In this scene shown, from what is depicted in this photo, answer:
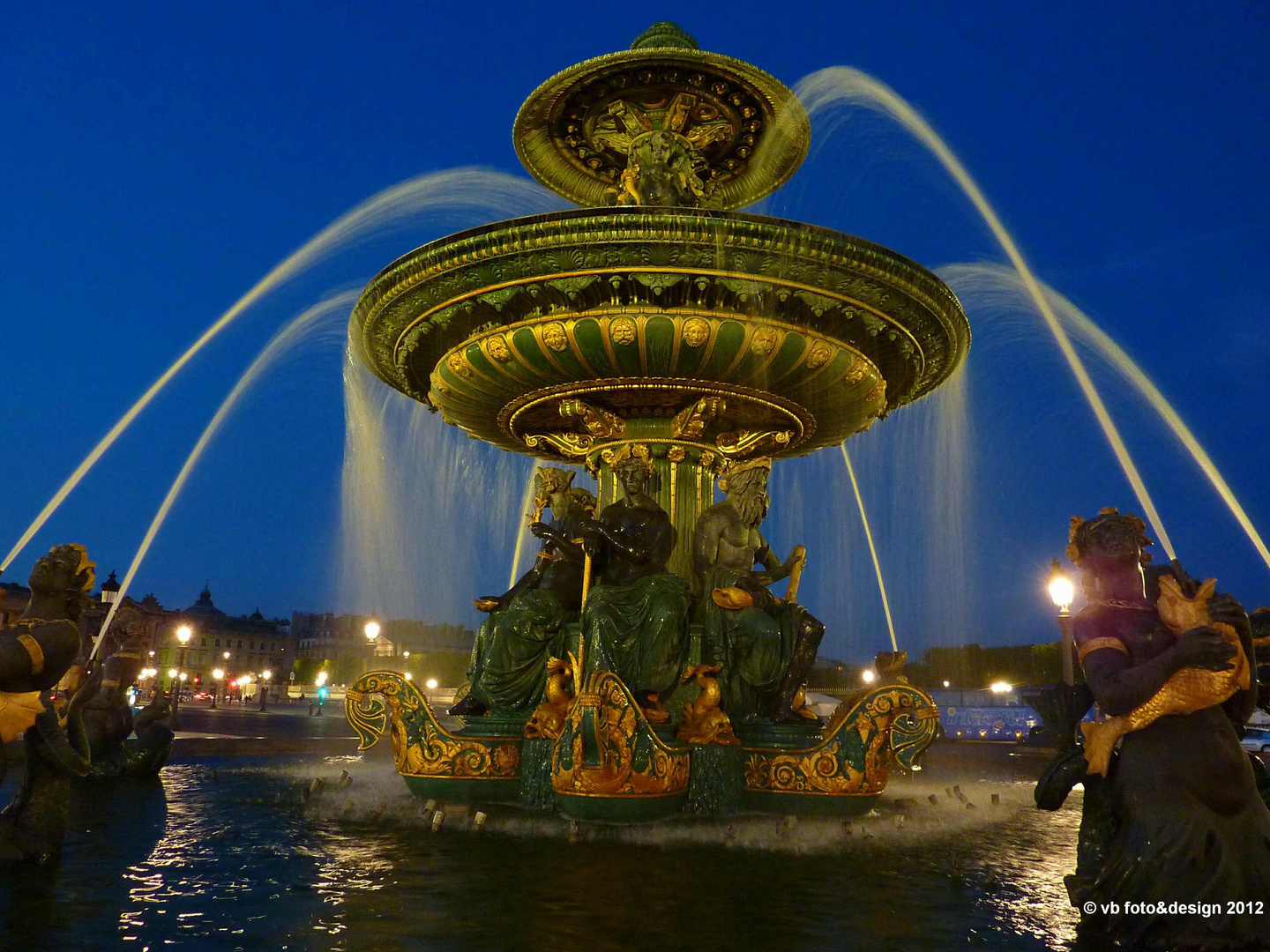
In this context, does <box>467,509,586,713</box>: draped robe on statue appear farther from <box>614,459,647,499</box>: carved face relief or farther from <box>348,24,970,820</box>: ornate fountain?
<box>614,459,647,499</box>: carved face relief

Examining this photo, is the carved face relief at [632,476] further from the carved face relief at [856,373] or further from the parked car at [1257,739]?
the parked car at [1257,739]

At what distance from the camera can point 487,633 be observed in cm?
878

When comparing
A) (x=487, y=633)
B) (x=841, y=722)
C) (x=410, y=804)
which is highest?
(x=487, y=633)

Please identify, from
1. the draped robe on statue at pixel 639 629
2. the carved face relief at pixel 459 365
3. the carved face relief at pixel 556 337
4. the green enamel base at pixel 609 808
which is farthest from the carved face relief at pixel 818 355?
the green enamel base at pixel 609 808

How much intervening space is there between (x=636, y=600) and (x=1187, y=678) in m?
4.94

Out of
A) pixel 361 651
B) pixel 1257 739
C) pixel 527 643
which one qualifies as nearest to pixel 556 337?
pixel 527 643

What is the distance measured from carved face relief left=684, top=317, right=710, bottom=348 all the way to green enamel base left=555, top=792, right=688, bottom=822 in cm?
390

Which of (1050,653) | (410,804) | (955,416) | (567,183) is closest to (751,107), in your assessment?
(567,183)

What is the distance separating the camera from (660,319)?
7.86 m

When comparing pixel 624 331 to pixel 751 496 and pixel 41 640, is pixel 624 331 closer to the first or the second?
pixel 751 496

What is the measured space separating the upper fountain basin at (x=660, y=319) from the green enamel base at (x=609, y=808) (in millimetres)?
3885

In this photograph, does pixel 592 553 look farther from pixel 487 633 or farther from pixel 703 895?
pixel 703 895

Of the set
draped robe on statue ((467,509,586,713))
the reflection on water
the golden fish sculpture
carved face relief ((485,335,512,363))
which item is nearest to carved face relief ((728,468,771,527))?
draped robe on statue ((467,509,586,713))

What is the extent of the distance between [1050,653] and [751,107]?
47.6m
